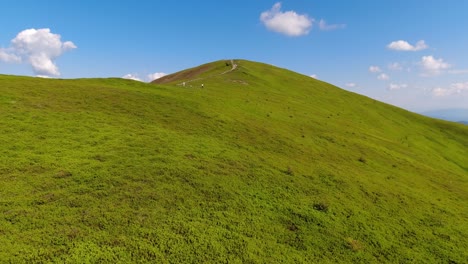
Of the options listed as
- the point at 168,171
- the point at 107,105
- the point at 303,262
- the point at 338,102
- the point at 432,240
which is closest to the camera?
the point at 303,262

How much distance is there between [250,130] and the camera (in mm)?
33531

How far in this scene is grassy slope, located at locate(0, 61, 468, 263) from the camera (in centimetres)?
1489

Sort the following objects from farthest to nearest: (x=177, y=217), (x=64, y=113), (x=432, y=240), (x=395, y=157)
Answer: (x=395, y=157)
(x=64, y=113)
(x=432, y=240)
(x=177, y=217)

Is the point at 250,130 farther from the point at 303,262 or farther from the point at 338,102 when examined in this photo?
the point at 338,102

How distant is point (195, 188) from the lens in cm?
1964

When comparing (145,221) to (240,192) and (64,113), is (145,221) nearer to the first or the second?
(240,192)

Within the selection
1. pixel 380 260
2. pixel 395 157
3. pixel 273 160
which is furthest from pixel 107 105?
pixel 395 157

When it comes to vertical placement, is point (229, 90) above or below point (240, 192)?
above

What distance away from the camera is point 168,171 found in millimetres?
21000

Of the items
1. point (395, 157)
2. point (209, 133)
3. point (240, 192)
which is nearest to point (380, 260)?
point (240, 192)

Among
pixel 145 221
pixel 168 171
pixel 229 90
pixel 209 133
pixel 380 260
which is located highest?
pixel 229 90

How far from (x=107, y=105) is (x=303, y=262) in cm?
2633

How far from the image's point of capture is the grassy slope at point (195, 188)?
1489cm

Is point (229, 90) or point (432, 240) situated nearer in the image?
point (432, 240)
